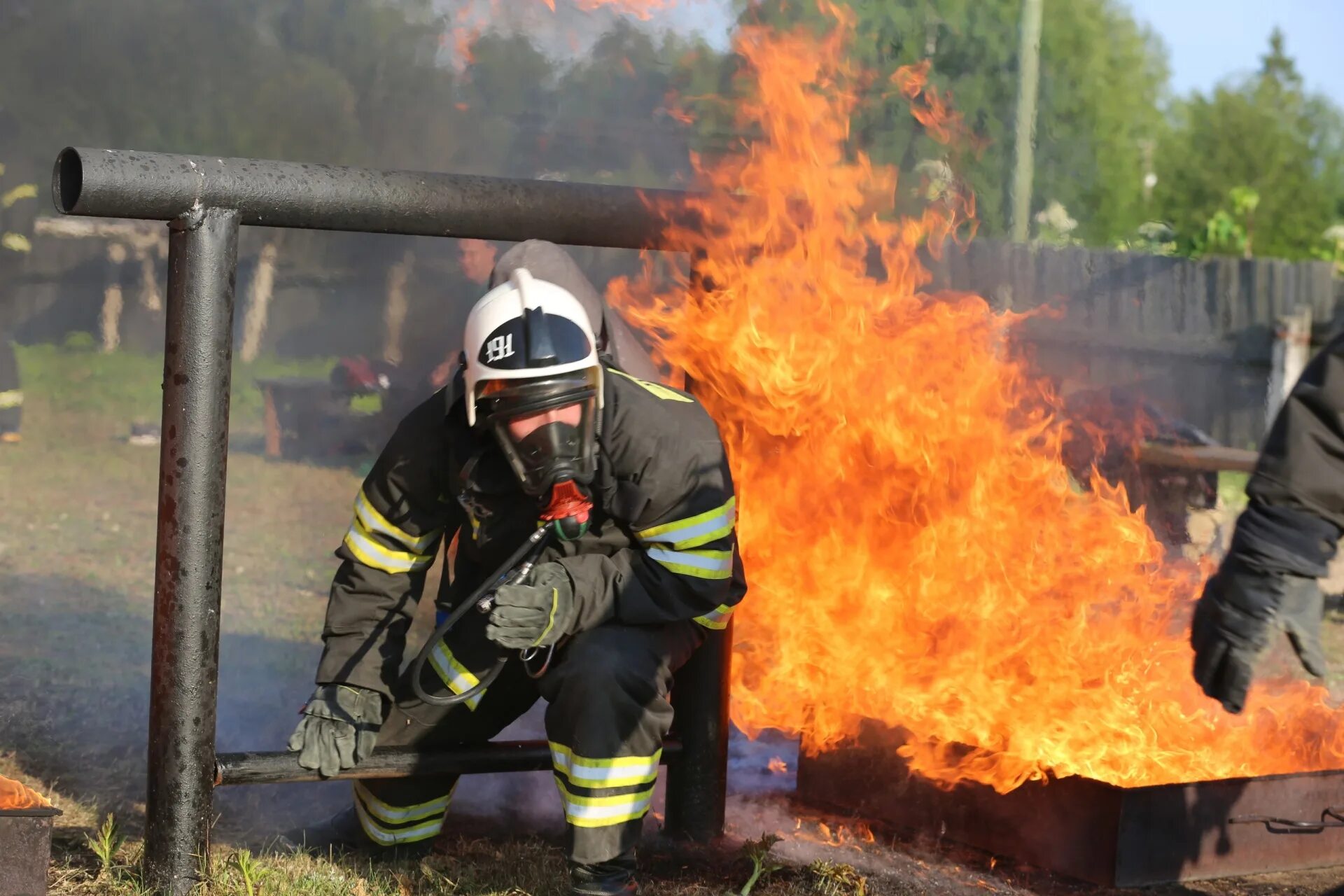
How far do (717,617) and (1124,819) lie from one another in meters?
1.22

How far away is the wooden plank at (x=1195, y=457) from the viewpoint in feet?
30.7

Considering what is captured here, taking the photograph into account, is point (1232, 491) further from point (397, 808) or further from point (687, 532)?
point (397, 808)

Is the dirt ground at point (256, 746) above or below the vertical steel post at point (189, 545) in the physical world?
below

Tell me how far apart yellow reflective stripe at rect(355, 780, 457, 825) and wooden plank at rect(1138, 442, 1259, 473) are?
6656 mm

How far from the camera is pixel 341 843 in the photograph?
4012 mm

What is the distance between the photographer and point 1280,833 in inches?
161

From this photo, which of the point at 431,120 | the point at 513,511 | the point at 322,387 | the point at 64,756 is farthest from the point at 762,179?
the point at 322,387

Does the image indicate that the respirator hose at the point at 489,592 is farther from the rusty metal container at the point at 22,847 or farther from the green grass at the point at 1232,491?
the green grass at the point at 1232,491

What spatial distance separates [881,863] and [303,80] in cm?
627

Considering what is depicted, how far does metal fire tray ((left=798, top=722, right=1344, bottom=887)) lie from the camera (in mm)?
3840

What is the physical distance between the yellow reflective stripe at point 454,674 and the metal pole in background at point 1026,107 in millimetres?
8379

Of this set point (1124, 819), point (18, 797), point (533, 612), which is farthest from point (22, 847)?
point (1124, 819)

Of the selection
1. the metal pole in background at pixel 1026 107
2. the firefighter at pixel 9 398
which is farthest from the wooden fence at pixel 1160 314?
the firefighter at pixel 9 398

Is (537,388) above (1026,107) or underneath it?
underneath
